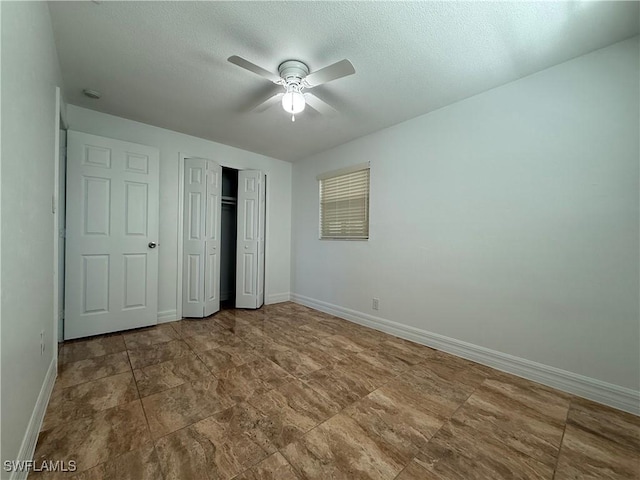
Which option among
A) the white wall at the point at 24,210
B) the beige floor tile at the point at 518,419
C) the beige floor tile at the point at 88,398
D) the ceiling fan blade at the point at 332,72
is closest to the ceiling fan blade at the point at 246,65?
the ceiling fan blade at the point at 332,72

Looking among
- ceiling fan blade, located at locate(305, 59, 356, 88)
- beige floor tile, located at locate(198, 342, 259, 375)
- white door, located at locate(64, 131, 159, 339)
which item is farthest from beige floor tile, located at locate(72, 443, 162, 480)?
ceiling fan blade, located at locate(305, 59, 356, 88)

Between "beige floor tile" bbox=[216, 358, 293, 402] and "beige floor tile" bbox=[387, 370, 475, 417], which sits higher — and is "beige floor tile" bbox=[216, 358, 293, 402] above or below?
above

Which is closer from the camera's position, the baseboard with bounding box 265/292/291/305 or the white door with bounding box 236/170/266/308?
the white door with bounding box 236/170/266/308

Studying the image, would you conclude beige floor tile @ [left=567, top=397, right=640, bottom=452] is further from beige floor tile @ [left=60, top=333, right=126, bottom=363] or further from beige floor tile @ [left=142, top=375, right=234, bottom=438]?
beige floor tile @ [left=60, top=333, right=126, bottom=363]

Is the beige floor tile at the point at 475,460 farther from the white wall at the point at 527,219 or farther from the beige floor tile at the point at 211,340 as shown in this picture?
the beige floor tile at the point at 211,340

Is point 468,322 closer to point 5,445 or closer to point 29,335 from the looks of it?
point 5,445

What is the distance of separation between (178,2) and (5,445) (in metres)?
2.19

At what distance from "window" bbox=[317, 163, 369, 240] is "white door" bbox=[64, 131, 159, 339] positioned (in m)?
2.18

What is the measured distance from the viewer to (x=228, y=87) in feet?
7.37

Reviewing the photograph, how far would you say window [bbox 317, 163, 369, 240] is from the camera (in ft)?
10.8

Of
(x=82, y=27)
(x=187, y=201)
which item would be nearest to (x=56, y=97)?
(x=82, y=27)

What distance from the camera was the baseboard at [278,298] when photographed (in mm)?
4168

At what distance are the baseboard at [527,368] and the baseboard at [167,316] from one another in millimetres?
2437

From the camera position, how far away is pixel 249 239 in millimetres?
3896
